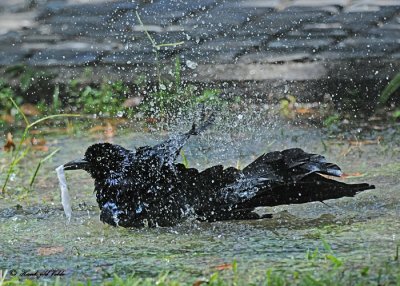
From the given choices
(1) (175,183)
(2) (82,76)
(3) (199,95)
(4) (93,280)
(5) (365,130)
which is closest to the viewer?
(4) (93,280)

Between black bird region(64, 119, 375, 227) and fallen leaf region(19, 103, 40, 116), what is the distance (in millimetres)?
3244

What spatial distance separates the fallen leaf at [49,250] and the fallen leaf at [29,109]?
3649mm

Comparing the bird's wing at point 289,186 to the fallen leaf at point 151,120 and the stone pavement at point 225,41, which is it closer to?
the fallen leaf at point 151,120

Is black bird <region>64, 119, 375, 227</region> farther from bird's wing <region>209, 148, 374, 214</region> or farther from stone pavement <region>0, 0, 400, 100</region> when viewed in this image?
stone pavement <region>0, 0, 400, 100</region>

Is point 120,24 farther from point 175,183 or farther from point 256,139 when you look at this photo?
point 175,183

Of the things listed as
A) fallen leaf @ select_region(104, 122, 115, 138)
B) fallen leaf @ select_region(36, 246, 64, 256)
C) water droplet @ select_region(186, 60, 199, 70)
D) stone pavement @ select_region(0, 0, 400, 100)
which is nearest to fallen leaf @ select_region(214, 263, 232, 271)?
fallen leaf @ select_region(36, 246, 64, 256)

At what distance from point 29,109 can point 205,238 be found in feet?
12.6

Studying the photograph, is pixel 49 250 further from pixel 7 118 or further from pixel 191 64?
pixel 191 64

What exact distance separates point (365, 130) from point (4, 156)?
224 cm

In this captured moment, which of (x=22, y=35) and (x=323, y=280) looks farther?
(x=22, y=35)

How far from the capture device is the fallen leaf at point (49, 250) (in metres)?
3.49

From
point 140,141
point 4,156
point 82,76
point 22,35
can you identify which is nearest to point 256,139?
point 140,141

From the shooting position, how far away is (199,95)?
22.7 ft

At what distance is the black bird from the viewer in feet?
12.7
